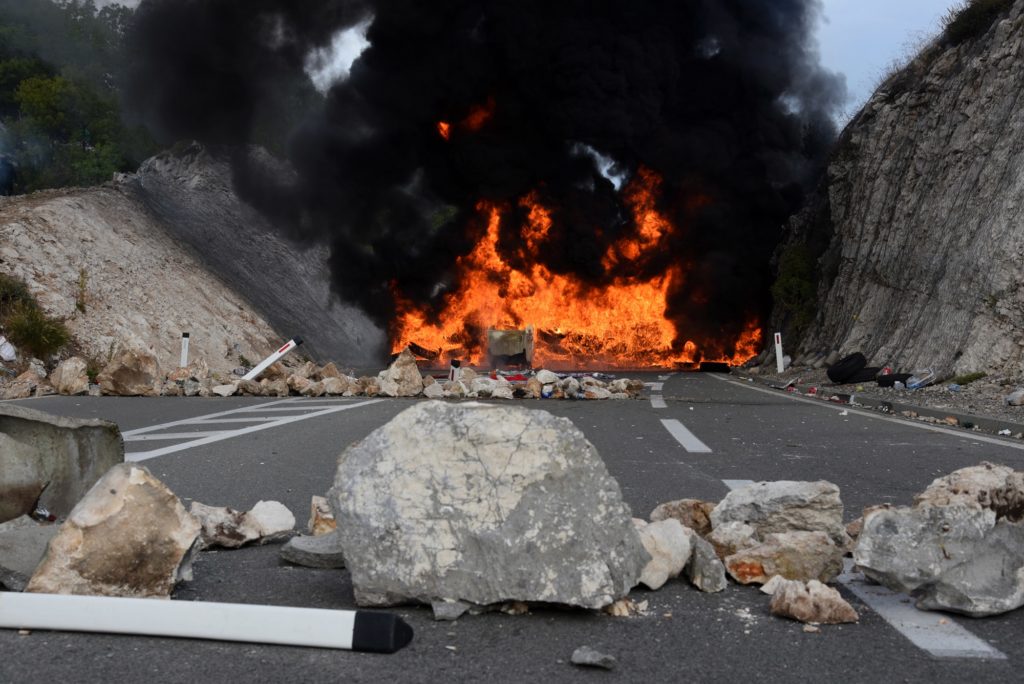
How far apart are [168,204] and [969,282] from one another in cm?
2739

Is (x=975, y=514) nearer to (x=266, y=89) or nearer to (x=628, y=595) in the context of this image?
(x=628, y=595)

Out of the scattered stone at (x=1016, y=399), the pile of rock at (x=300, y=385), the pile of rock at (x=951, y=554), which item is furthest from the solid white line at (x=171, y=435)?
the scattered stone at (x=1016, y=399)

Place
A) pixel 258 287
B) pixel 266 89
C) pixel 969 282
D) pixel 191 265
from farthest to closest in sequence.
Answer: pixel 266 89, pixel 258 287, pixel 191 265, pixel 969 282

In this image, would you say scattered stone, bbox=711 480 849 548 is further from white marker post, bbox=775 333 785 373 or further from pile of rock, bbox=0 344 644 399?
white marker post, bbox=775 333 785 373

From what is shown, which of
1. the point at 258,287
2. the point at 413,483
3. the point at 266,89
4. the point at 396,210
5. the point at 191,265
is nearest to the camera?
the point at 413,483

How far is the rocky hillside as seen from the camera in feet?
68.9

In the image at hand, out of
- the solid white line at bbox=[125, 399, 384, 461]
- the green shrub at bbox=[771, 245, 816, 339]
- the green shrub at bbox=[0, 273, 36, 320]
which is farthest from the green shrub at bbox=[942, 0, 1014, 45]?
the green shrub at bbox=[0, 273, 36, 320]

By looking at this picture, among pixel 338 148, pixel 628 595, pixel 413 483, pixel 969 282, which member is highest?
pixel 338 148

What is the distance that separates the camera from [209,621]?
9.34 feet

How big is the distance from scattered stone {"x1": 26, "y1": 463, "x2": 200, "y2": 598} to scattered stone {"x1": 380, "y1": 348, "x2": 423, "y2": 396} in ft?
37.5

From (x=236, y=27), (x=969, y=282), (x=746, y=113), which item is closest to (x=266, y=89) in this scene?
(x=236, y=27)

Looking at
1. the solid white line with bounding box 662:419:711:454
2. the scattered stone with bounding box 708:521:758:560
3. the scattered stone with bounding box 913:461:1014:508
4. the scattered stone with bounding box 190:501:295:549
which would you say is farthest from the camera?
the solid white line with bounding box 662:419:711:454

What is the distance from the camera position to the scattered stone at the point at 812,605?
309cm

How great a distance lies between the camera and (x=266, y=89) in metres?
35.7
